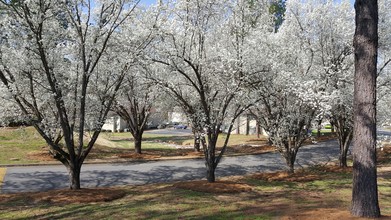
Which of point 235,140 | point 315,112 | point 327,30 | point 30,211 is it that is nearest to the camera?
point 30,211

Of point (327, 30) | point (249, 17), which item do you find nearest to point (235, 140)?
point (327, 30)

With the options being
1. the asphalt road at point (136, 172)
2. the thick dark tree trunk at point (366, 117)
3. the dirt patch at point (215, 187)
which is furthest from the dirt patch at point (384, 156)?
the thick dark tree trunk at point (366, 117)

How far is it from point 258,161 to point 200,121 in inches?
429

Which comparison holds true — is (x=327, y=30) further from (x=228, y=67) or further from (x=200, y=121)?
(x=200, y=121)

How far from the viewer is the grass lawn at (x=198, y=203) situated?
917cm

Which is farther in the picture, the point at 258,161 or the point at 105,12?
the point at 258,161

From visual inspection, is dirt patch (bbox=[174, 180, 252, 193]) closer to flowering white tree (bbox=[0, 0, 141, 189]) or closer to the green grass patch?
flowering white tree (bbox=[0, 0, 141, 189])

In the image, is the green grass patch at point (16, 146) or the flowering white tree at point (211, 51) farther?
the green grass patch at point (16, 146)

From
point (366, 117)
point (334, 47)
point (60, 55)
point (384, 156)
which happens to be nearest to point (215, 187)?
point (366, 117)

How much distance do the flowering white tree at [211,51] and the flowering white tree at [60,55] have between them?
182 centimetres

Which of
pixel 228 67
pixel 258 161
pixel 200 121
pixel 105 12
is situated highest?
pixel 105 12

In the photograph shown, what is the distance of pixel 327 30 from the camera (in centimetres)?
1739

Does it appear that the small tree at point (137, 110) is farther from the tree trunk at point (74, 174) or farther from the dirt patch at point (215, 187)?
the tree trunk at point (74, 174)

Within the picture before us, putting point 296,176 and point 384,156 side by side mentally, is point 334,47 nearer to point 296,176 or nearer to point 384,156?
point 296,176
